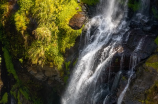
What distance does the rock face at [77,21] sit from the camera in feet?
36.0

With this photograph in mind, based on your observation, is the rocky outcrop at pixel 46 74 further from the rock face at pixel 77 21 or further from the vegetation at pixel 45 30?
the rock face at pixel 77 21

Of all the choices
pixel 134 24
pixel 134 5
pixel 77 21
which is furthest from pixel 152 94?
pixel 134 5

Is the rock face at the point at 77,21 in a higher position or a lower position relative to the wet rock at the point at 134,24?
higher

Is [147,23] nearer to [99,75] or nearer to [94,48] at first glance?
[94,48]

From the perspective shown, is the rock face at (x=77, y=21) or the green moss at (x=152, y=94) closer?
the green moss at (x=152, y=94)

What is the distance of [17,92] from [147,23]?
1007 centimetres

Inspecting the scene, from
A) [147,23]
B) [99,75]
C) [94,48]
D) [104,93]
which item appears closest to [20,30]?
[94,48]

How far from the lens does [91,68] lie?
10828mm

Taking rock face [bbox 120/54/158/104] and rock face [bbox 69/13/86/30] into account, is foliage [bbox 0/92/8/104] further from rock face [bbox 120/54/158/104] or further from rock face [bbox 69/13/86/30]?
rock face [bbox 120/54/158/104]

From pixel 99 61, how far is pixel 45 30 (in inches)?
134

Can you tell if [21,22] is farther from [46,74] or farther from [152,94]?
[152,94]

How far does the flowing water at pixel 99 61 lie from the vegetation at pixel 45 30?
1103 millimetres

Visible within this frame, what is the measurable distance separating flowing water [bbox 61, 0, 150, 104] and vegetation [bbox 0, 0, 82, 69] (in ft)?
3.62

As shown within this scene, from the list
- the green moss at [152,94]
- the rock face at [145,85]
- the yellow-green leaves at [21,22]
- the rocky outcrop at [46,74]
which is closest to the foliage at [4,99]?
the rocky outcrop at [46,74]
